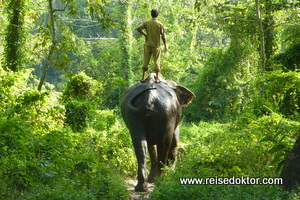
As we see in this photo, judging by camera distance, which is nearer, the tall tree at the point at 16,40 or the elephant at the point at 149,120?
the elephant at the point at 149,120

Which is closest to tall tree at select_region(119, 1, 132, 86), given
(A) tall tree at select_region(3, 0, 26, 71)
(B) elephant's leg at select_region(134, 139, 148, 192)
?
(A) tall tree at select_region(3, 0, 26, 71)

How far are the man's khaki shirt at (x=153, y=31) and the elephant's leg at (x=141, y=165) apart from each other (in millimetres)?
2389

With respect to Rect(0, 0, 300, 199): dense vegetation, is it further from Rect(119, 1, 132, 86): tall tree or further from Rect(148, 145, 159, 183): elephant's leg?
Rect(119, 1, 132, 86): tall tree

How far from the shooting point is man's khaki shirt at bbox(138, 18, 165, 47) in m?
10.6

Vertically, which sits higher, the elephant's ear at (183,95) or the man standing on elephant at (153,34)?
the man standing on elephant at (153,34)

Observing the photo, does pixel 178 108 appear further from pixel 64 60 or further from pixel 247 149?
pixel 64 60

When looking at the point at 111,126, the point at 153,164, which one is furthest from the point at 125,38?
the point at 153,164

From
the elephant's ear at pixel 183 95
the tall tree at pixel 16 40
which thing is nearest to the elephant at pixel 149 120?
the elephant's ear at pixel 183 95

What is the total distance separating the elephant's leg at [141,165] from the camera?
9.01 m

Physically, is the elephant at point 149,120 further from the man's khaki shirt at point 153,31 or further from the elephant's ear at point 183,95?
the elephant's ear at point 183,95

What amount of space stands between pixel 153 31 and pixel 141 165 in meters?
3.05

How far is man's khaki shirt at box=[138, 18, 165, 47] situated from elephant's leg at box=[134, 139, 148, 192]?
239cm

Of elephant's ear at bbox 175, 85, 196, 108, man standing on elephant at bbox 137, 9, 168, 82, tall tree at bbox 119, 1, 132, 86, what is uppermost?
man standing on elephant at bbox 137, 9, 168, 82

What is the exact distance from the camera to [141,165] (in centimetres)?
909
